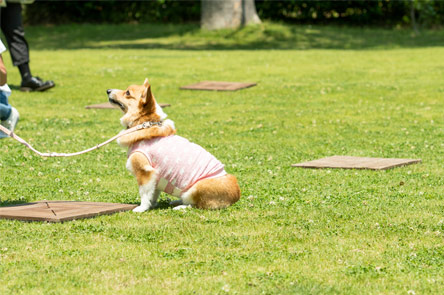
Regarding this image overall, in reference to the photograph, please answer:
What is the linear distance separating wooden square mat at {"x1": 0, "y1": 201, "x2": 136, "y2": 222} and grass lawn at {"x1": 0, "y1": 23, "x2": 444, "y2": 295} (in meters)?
0.13

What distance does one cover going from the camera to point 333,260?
612 cm

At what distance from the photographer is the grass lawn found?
5.79 meters

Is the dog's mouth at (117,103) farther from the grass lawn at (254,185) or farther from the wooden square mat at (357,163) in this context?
the wooden square mat at (357,163)

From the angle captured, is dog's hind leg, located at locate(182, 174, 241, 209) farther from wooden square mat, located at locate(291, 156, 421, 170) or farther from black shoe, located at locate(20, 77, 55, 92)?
black shoe, located at locate(20, 77, 55, 92)

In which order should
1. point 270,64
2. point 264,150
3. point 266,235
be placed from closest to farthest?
1. point 266,235
2. point 264,150
3. point 270,64

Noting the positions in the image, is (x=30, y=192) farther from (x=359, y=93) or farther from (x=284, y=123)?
(x=359, y=93)

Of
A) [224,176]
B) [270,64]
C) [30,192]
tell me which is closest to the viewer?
[224,176]

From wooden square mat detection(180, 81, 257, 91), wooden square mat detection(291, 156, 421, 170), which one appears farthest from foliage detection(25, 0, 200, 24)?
wooden square mat detection(291, 156, 421, 170)

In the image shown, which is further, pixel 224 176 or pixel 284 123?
pixel 284 123

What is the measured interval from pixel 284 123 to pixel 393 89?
5.07 metres

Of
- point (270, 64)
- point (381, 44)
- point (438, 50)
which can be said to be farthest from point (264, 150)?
point (381, 44)

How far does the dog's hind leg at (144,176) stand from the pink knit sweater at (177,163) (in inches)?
2.0

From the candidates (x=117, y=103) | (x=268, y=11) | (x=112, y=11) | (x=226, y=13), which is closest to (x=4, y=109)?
(x=117, y=103)

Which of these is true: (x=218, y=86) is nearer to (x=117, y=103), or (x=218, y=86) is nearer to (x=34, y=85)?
(x=34, y=85)
